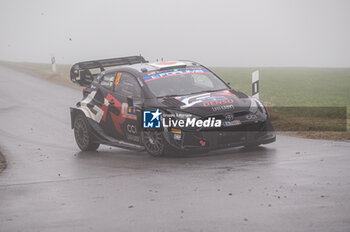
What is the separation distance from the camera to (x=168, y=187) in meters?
8.78

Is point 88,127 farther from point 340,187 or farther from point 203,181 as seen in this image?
point 340,187

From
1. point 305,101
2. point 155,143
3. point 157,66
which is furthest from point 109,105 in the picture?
point 305,101

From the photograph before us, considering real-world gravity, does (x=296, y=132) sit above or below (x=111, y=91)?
below

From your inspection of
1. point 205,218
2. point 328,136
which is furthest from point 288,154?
point 205,218

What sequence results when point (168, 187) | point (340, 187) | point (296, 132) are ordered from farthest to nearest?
point (296, 132) < point (168, 187) < point (340, 187)

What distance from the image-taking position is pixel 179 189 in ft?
28.1

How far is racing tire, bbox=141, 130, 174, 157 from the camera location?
1104cm

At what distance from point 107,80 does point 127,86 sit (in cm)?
75

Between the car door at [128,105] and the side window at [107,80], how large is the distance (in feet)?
0.47

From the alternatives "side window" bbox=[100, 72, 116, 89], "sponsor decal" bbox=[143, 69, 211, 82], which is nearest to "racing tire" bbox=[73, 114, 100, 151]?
Answer: "side window" bbox=[100, 72, 116, 89]

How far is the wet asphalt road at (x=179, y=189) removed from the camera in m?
6.91

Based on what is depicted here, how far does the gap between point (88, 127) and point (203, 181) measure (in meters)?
4.63

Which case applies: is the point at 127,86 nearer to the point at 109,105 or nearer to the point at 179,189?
the point at 109,105

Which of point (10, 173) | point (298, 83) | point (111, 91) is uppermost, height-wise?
point (111, 91)
